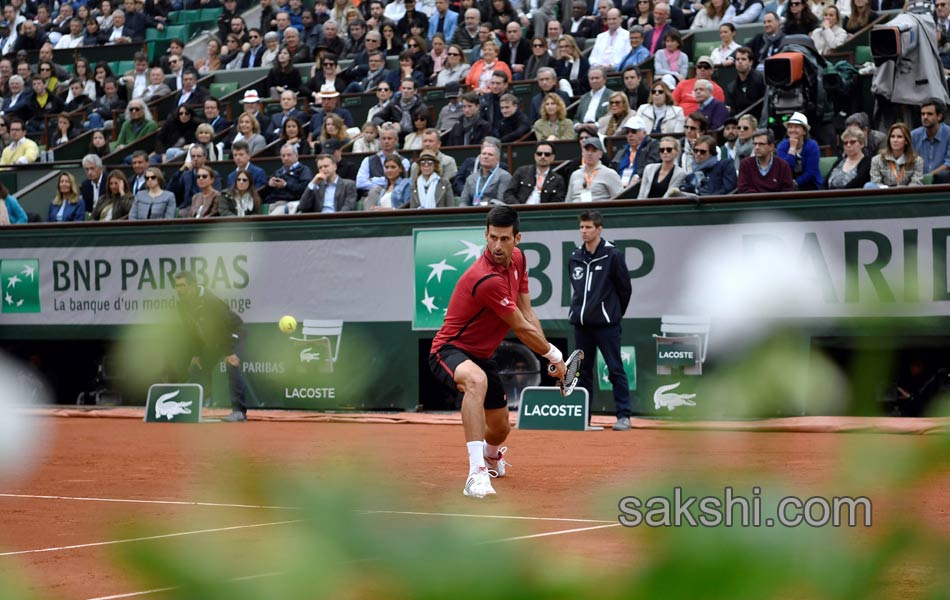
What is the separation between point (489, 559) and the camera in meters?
0.79

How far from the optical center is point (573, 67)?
63.0ft

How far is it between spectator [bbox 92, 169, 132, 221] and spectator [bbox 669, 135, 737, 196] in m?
8.16

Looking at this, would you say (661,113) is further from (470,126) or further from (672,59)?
(470,126)

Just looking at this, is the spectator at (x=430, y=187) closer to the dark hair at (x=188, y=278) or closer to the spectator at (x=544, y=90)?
the spectator at (x=544, y=90)

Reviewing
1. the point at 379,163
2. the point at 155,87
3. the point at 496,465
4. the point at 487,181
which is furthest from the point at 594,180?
the point at 155,87

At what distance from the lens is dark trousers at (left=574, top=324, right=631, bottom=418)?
14.0 metres

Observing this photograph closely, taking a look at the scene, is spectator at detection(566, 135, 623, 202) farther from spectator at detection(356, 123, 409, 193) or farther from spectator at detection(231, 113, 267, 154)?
spectator at detection(231, 113, 267, 154)

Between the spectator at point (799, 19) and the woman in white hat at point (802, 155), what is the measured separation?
271 cm

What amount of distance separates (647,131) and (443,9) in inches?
271

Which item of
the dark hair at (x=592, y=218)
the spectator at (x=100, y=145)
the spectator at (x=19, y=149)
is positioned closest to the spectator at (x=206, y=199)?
the spectator at (x=100, y=145)

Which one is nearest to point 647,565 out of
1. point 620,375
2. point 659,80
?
point 620,375

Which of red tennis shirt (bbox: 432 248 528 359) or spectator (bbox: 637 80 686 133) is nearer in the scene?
red tennis shirt (bbox: 432 248 528 359)

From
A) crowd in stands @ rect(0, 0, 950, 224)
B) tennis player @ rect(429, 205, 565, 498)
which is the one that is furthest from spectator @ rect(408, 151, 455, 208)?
tennis player @ rect(429, 205, 565, 498)

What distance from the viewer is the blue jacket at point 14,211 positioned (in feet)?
66.6
